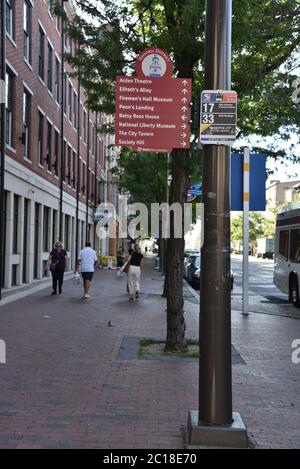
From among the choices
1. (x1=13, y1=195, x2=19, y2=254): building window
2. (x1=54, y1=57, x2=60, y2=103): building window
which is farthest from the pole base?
(x1=54, y1=57, x2=60, y2=103): building window

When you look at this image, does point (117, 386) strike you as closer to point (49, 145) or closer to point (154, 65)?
point (154, 65)

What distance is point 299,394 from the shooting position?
21.8 feet

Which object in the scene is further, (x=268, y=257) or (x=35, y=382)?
(x=268, y=257)

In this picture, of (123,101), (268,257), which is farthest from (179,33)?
(268,257)

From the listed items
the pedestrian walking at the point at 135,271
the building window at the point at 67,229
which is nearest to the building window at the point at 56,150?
the building window at the point at 67,229

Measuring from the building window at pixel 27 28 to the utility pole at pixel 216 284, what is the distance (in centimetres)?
1745

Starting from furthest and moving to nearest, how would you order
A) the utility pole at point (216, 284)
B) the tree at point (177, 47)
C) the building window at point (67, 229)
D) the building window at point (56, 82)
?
the building window at point (67, 229), the building window at point (56, 82), the tree at point (177, 47), the utility pole at point (216, 284)

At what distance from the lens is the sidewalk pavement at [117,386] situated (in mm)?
5039

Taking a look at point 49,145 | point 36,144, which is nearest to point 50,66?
point 49,145

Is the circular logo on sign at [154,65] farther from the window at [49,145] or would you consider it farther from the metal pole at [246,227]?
the window at [49,145]

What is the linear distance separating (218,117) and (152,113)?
109 inches

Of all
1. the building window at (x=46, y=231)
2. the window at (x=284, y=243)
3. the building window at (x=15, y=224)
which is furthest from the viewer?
the building window at (x=46, y=231)
